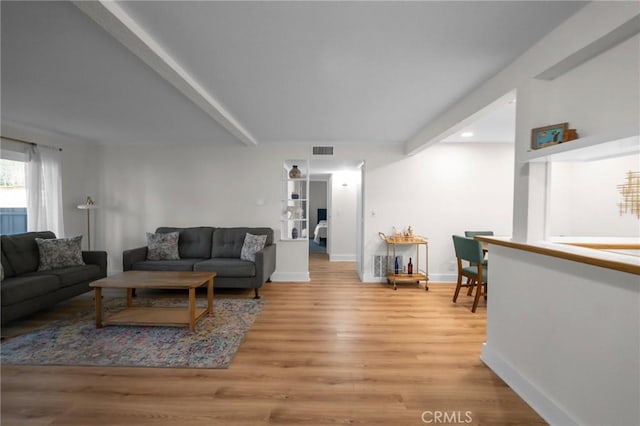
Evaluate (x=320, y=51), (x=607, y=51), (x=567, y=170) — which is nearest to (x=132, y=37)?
(x=320, y=51)

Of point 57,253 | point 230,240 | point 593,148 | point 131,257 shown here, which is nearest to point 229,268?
point 230,240

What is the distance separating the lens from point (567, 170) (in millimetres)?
2346

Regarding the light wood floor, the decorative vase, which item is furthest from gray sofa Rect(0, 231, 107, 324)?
the decorative vase

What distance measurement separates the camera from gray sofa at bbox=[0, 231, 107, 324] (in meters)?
2.83

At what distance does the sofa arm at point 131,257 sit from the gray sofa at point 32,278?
30 centimetres

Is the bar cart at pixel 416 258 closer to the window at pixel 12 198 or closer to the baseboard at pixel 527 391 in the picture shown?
the baseboard at pixel 527 391

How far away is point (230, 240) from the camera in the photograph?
4.72m

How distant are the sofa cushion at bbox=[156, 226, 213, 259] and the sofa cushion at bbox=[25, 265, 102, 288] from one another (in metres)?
1.11

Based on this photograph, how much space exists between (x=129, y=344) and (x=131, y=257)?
1837mm

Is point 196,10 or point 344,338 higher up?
point 196,10

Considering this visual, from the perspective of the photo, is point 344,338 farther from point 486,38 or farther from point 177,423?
point 486,38

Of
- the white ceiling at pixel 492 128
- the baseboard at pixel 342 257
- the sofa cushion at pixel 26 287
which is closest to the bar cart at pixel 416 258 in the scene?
the white ceiling at pixel 492 128

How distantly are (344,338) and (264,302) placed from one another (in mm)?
1436

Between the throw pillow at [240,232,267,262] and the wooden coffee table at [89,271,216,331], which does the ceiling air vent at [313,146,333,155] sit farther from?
the wooden coffee table at [89,271,216,331]
